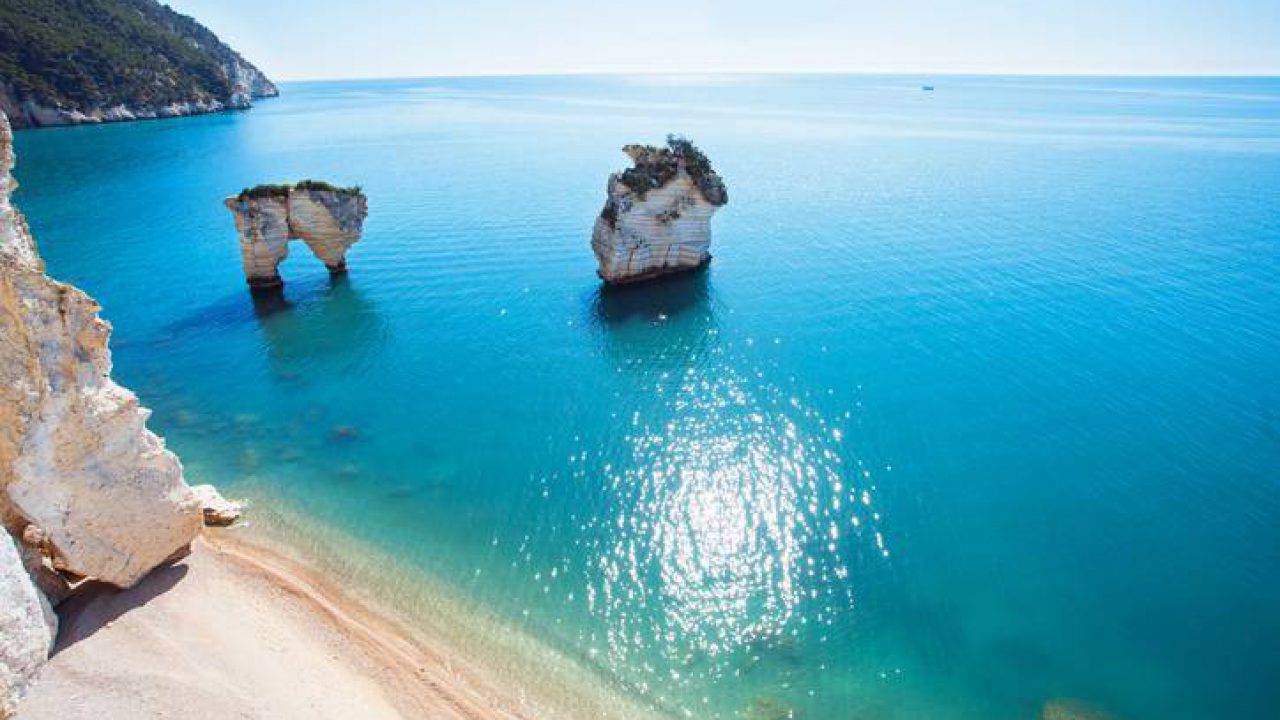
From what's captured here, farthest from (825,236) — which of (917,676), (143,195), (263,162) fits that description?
(263,162)

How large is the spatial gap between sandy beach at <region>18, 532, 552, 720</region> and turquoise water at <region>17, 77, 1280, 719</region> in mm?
2857

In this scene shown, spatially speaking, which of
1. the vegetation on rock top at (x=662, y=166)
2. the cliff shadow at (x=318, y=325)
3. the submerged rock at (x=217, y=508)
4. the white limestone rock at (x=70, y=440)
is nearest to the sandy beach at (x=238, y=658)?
the white limestone rock at (x=70, y=440)

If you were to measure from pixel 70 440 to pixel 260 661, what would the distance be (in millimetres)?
6703

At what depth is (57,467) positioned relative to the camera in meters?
14.2

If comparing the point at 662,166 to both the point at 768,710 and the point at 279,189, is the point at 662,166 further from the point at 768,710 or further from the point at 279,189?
the point at 768,710

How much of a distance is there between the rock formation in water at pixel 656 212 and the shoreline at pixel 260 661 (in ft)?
91.0

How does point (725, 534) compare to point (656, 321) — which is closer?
point (725, 534)

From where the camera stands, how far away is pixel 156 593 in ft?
52.0

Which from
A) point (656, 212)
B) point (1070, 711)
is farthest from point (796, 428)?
point (656, 212)

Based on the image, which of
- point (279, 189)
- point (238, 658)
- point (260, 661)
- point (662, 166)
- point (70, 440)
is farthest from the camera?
point (662, 166)

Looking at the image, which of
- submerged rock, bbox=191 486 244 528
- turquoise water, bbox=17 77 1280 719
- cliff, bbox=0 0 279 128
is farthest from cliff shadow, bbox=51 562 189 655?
cliff, bbox=0 0 279 128

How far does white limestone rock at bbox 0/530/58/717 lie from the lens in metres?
11.8

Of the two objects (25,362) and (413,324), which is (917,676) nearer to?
(25,362)

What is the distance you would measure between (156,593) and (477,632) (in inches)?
319
